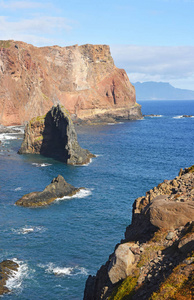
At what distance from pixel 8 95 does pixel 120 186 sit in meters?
97.5

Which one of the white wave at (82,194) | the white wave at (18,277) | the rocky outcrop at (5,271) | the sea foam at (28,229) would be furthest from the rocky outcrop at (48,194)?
the rocky outcrop at (5,271)

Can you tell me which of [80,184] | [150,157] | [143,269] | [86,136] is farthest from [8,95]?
[143,269]

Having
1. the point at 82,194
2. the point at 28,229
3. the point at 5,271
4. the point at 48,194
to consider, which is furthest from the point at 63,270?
the point at 82,194

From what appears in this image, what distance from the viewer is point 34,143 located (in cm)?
10619

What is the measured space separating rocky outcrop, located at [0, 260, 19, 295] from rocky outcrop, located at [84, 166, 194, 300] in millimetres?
15958

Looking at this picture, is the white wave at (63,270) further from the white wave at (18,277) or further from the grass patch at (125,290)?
the grass patch at (125,290)

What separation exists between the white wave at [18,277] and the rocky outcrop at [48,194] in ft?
67.0

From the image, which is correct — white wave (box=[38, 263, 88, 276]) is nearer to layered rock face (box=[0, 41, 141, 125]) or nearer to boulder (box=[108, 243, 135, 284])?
boulder (box=[108, 243, 135, 284])

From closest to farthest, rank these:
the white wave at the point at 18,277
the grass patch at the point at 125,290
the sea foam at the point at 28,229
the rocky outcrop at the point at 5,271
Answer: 1. the grass patch at the point at 125,290
2. the rocky outcrop at the point at 5,271
3. the white wave at the point at 18,277
4. the sea foam at the point at 28,229

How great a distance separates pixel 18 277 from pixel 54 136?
233ft

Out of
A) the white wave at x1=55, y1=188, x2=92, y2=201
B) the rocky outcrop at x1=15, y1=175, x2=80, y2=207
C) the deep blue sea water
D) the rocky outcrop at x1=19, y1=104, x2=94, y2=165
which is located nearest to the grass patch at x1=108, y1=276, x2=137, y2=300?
the deep blue sea water

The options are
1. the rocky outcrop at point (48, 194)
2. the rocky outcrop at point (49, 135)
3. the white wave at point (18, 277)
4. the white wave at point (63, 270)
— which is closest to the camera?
the white wave at point (18, 277)

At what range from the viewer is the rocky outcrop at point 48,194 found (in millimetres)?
60969

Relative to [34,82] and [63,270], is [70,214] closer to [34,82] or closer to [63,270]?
[63,270]
